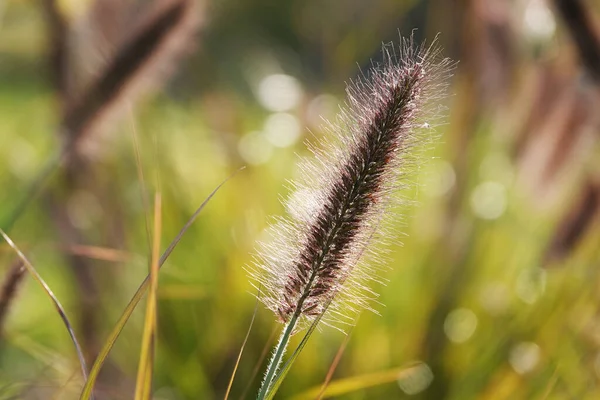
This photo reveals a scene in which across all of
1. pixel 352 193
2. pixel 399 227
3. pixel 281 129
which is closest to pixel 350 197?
pixel 352 193

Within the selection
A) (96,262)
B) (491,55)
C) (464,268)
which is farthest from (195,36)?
(464,268)

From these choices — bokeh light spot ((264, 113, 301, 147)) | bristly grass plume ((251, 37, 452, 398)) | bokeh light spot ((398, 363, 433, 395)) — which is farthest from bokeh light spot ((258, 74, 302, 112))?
bristly grass plume ((251, 37, 452, 398))

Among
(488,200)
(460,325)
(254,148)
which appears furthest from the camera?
(254,148)

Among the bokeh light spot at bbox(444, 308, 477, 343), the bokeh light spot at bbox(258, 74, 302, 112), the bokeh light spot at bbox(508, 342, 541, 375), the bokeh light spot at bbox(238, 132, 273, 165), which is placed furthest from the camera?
the bokeh light spot at bbox(258, 74, 302, 112)

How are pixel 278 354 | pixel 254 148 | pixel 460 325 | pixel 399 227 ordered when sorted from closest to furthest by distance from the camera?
1. pixel 278 354
2. pixel 399 227
3. pixel 460 325
4. pixel 254 148

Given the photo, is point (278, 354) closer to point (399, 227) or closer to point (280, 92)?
point (399, 227)

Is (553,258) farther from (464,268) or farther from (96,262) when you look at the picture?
(96,262)

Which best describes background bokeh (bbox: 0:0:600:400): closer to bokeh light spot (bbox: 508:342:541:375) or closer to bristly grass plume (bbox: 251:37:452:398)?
bokeh light spot (bbox: 508:342:541:375)

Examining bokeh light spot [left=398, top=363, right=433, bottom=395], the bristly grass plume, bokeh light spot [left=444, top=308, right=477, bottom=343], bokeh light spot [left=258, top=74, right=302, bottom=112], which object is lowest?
bokeh light spot [left=398, top=363, right=433, bottom=395]

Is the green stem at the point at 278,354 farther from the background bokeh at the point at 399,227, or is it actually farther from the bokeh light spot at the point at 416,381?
the bokeh light spot at the point at 416,381
